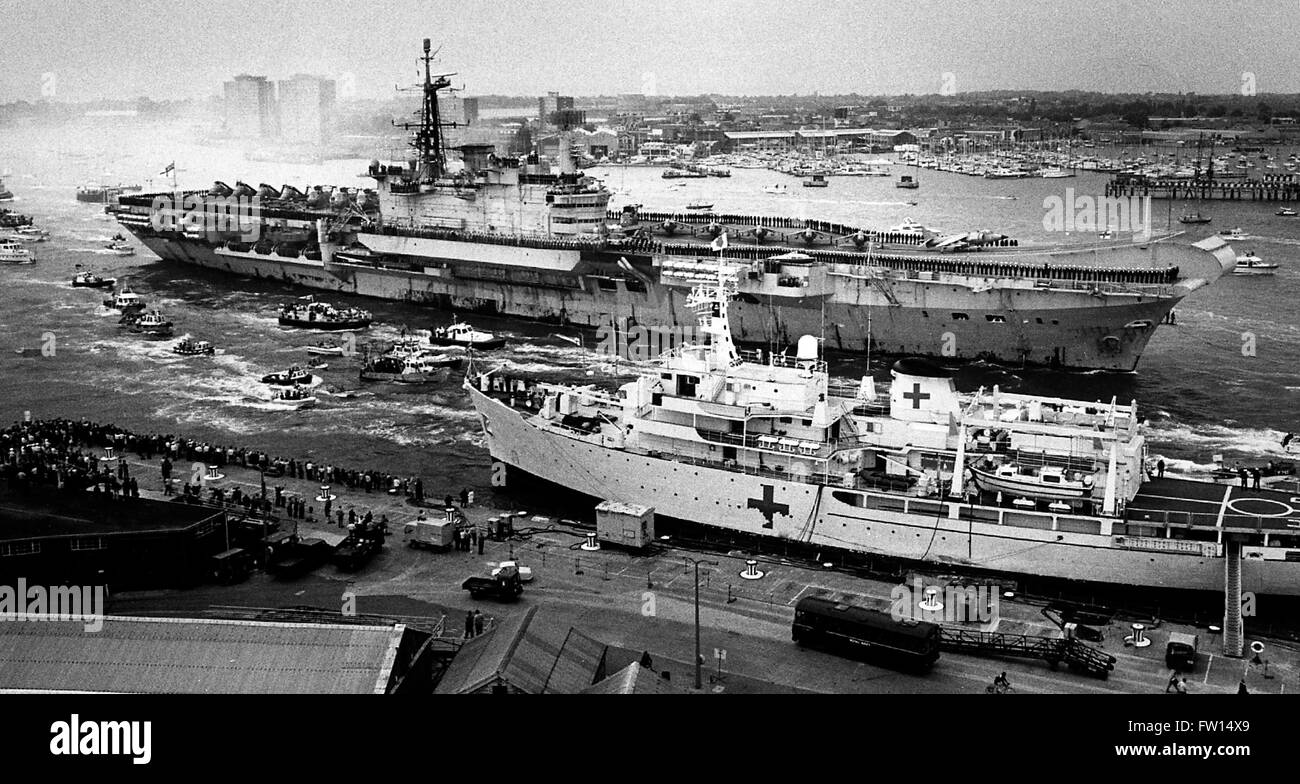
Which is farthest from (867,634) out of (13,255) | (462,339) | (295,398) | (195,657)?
(13,255)

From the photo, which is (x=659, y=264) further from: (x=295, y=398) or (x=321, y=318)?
(x=295, y=398)

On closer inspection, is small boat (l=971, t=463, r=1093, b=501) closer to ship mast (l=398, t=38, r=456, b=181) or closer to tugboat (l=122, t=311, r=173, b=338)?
tugboat (l=122, t=311, r=173, b=338)

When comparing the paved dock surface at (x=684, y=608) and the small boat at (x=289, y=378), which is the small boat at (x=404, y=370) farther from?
the paved dock surface at (x=684, y=608)

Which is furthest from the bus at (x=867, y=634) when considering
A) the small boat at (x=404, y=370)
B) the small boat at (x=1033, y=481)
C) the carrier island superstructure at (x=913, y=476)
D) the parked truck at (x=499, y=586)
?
the small boat at (x=404, y=370)

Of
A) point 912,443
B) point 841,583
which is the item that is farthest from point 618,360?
point 841,583

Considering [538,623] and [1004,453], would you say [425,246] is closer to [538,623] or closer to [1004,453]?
[1004,453]
